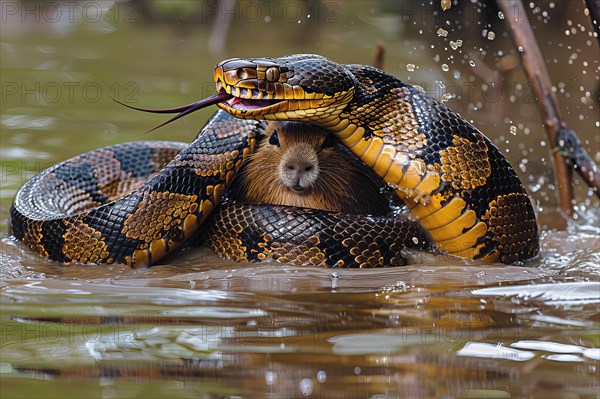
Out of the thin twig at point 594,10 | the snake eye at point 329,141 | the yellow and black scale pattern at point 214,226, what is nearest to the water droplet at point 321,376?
the yellow and black scale pattern at point 214,226

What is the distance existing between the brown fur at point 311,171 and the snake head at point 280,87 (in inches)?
19.8

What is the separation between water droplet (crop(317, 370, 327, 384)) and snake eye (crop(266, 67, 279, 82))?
200 centimetres

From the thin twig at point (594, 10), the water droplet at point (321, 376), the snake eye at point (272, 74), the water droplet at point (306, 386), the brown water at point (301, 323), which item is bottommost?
the water droplet at point (306, 386)

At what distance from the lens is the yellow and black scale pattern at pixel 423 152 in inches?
217

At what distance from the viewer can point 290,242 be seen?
5668mm

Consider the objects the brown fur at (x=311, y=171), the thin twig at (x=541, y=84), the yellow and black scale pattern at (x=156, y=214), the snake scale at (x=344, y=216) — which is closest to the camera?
the snake scale at (x=344, y=216)

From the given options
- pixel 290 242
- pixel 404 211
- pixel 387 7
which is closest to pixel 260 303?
pixel 290 242

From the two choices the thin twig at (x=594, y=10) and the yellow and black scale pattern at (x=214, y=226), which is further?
the thin twig at (x=594, y=10)

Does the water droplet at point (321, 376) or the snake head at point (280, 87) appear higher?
the snake head at point (280, 87)

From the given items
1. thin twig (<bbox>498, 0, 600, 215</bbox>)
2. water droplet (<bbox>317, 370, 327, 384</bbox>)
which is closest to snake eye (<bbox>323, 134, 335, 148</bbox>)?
thin twig (<bbox>498, 0, 600, 215</bbox>)

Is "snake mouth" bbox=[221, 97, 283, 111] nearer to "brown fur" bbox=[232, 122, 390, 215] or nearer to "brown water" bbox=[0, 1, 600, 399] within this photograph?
"brown fur" bbox=[232, 122, 390, 215]

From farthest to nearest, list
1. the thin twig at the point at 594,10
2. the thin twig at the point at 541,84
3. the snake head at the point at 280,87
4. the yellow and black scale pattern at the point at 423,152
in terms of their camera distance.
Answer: the thin twig at the point at 541,84 → the thin twig at the point at 594,10 → the yellow and black scale pattern at the point at 423,152 → the snake head at the point at 280,87

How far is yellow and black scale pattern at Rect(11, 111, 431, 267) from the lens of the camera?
5.67 m

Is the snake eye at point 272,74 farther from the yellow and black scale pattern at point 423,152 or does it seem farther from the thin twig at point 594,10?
the thin twig at point 594,10
